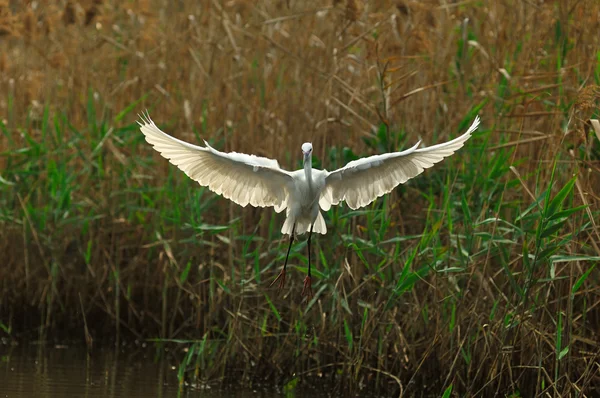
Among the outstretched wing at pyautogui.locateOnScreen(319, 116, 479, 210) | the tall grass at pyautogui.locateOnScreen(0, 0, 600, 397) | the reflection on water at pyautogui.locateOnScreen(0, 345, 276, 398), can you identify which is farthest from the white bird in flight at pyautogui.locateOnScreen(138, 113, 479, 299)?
the reflection on water at pyautogui.locateOnScreen(0, 345, 276, 398)

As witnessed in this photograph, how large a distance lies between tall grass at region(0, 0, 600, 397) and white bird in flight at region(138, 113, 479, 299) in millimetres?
288

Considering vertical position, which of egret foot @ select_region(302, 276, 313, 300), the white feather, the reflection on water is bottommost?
the reflection on water

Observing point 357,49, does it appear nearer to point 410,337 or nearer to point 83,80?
point 83,80

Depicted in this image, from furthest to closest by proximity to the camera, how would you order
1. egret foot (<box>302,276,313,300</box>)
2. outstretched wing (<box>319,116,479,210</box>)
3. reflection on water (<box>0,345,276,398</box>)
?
reflection on water (<box>0,345,276,398</box>) → egret foot (<box>302,276,313,300</box>) → outstretched wing (<box>319,116,479,210</box>)

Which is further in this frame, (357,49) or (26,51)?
(26,51)

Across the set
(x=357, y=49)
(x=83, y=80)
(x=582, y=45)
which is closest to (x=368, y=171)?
(x=582, y=45)

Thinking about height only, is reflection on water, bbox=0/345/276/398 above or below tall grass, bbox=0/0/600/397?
below

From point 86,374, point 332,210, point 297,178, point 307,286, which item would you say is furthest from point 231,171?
point 86,374

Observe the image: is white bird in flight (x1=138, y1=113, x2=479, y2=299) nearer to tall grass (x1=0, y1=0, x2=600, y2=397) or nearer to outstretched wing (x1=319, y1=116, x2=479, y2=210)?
outstretched wing (x1=319, y1=116, x2=479, y2=210)

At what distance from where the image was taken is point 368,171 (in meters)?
4.44

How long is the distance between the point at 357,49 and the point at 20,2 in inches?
103

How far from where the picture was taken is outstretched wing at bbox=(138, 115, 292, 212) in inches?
168

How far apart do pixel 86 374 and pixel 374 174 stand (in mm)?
1938

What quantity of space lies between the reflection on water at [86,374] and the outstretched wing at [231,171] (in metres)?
1.01
